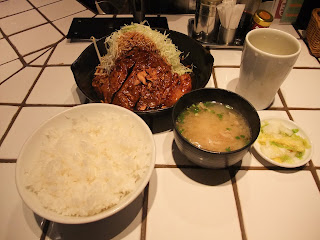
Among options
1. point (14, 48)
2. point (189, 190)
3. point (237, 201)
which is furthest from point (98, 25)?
point (237, 201)

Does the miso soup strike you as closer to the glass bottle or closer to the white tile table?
the white tile table

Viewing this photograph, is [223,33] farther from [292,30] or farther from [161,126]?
[161,126]

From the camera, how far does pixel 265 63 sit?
1.38m

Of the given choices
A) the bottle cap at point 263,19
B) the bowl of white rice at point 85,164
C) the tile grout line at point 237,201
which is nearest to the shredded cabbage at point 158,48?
the bowl of white rice at point 85,164

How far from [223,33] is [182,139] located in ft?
4.51

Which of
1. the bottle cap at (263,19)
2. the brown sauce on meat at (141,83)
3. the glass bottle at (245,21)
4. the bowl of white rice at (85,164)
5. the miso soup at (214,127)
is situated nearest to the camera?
the bowl of white rice at (85,164)

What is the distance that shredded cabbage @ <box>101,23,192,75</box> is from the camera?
1747 mm

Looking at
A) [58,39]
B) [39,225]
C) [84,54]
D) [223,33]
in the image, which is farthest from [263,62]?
[58,39]

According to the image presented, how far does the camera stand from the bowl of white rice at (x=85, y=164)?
99cm

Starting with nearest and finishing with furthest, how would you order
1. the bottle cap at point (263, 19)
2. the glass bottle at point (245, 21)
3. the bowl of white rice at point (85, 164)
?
the bowl of white rice at point (85, 164), the bottle cap at point (263, 19), the glass bottle at point (245, 21)

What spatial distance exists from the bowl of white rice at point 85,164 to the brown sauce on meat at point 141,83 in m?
0.23

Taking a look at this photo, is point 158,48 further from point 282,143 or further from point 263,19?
point 282,143

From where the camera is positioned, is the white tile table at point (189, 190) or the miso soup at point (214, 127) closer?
the white tile table at point (189, 190)

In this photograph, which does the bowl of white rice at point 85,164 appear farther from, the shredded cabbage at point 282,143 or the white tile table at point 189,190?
the shredded cabbage at point 282,143
